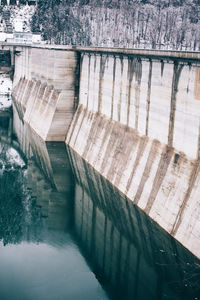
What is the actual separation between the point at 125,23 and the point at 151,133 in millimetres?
56295

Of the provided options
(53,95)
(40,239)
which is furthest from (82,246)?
(53,95)

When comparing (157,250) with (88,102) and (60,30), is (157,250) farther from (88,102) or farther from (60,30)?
(60,30)

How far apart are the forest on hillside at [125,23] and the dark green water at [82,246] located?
40.9m

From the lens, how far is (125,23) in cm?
7662

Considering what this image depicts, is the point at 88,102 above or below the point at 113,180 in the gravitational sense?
above

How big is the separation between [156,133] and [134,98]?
379 cm

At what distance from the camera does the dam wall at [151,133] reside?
62.7 feet

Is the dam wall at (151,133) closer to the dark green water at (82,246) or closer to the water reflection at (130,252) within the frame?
the water reflection at (130,252)

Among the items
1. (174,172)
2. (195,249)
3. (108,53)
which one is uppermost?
(108,53)

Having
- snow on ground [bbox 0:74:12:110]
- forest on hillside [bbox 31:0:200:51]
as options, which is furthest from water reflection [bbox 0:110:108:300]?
forest on hillside [bbox 31:0:200:51]

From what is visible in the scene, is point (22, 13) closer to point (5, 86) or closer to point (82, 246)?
point (5, 86)

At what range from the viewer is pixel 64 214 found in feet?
78.4

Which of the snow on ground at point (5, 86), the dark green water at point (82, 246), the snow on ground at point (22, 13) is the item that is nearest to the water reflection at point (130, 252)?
the dark green water at point (82, 246)

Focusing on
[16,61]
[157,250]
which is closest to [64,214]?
[157,250]
